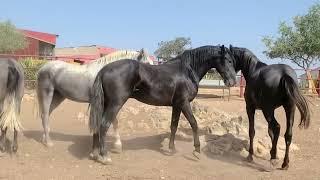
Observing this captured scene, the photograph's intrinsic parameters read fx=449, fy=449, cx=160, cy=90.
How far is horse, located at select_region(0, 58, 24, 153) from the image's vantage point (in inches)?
293

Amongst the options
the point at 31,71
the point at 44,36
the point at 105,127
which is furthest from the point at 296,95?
the point at 44,36

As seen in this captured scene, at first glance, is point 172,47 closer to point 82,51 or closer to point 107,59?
point 82,51

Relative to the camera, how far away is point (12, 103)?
7527 mm

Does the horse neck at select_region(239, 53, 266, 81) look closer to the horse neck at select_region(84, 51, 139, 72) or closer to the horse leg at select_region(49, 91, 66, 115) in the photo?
the horse neck at select_region(84, 51, 139, 72)

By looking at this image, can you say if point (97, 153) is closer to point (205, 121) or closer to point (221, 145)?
point (221, 145)

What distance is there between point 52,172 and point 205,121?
473cm

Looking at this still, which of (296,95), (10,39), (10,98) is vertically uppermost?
(10,39)

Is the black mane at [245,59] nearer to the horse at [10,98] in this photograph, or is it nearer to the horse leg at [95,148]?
the horse leg at [95,148]

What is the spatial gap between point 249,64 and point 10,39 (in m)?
38.7

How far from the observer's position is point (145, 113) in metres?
11.3

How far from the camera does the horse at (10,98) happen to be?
743 cm

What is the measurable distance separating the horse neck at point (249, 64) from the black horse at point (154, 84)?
31cm

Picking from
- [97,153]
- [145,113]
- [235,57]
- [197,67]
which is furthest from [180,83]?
[145,113]

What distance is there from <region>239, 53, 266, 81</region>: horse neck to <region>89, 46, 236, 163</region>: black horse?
31cm
